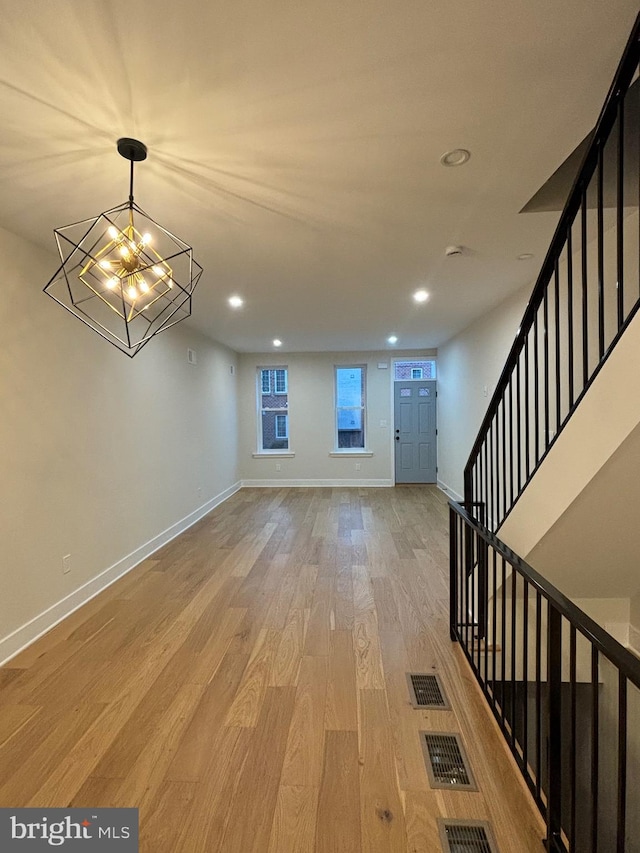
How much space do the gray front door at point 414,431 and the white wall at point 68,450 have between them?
14.5 feet

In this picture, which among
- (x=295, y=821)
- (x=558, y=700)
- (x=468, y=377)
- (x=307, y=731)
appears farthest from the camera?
(x=468, y=377)

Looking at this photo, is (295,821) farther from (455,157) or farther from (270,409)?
(270,409)

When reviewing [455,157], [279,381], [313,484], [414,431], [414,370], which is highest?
[455,157]

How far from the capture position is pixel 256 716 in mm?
1905

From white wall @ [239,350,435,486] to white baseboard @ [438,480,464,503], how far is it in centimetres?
93

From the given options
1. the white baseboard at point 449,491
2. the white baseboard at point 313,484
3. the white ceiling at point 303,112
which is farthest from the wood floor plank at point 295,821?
the white baseboard at point 313,484

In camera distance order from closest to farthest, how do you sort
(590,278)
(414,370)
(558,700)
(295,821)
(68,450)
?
(558,700) < (295,821) < (590,278) < (68,450) < (414,370)

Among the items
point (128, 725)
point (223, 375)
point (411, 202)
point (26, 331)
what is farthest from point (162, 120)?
point (223, 375)

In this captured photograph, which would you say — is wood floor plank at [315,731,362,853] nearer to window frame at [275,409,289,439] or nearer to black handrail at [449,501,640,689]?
black handrail at [449,501,640,689]

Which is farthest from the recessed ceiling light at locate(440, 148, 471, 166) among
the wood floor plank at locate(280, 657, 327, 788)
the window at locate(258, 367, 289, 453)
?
the window at locate(258, 367, 289, 453)

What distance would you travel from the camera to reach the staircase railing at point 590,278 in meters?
1.34

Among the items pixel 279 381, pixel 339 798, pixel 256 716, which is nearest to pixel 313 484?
pixel 279 381

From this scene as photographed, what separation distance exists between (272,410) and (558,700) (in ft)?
23.0

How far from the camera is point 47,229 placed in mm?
2504
